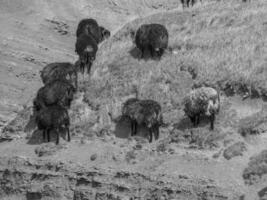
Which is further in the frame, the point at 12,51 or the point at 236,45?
the point at 12,51

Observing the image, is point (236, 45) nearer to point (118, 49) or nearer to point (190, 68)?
point (190, 68)

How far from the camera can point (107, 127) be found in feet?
123

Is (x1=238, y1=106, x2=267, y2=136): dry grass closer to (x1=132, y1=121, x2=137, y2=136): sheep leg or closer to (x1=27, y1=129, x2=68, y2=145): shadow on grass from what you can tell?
(x1=132, y1=121, x2=137, y2=136): sheep leg

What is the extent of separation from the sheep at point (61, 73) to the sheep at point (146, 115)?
8.00 meters

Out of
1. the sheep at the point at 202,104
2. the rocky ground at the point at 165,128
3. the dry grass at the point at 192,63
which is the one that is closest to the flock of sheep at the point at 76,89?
the sheep at the point at 202,104

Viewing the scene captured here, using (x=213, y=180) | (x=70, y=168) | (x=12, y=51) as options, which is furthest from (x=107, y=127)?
(x=12, y=51)

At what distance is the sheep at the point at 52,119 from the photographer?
37.0 meters

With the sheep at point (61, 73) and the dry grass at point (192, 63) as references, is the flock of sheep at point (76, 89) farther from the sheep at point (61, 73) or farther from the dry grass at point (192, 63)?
the dry grass at point (192, 63)

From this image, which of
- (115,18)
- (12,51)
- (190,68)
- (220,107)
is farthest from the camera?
(115,18)

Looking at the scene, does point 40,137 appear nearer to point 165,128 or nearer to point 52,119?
point 52,119

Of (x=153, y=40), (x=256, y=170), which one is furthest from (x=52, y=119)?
(x=256, y=170)

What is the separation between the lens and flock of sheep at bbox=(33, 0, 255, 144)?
3431 centimetres

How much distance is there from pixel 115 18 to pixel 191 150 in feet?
146

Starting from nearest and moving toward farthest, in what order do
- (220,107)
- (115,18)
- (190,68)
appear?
(220,107)
(190,68)
(115,18)
